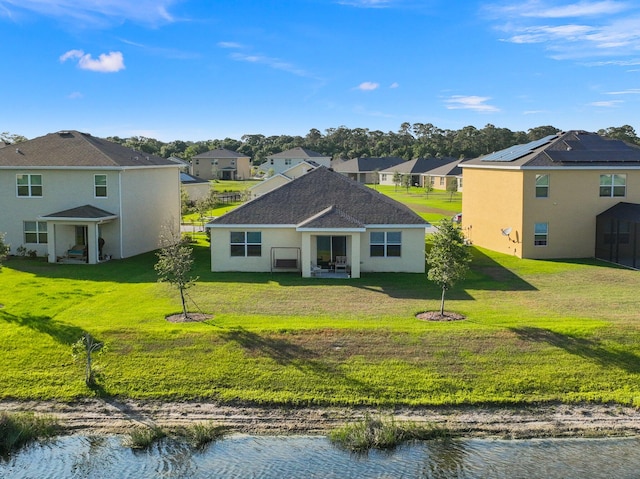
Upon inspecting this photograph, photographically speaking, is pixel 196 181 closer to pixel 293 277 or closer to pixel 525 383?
pixel 293 277

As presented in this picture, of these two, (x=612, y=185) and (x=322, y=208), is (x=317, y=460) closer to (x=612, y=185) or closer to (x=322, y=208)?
(x=322, y=208)

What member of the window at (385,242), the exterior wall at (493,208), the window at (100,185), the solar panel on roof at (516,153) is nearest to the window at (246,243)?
the window at (385,242)

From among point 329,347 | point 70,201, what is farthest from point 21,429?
point 70,201

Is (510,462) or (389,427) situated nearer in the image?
(510,462)

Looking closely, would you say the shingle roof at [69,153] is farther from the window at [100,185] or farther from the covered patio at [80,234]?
the covered patio at [80,234]

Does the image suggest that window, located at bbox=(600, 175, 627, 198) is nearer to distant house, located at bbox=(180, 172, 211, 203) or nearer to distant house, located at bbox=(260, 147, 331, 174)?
distant house, located at bbox=(180, 172, 211, 203)

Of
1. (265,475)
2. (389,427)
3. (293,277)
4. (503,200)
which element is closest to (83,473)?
(265,475)

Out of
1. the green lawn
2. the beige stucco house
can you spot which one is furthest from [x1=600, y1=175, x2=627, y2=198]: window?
the beige stucco house
